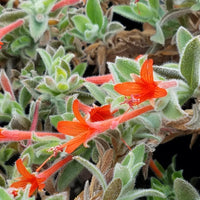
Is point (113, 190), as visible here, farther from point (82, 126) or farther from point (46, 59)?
point (46, 59)

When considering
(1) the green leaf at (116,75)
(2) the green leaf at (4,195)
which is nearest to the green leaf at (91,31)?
(1) the green leaf at (116,75)

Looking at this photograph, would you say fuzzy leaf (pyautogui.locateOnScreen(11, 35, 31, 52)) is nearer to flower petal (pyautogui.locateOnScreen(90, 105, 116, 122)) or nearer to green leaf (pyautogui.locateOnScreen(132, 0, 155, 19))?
green leaf (pyautogui.locateOnScreen(132, 0, 155, 19))

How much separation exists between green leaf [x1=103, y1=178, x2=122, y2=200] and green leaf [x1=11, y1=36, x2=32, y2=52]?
1.94ft

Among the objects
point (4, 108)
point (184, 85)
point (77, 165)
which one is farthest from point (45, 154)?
point (184, 85)

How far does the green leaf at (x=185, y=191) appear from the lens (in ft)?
2.67

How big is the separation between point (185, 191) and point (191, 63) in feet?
0.86

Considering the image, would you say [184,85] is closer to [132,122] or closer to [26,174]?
[132,122]

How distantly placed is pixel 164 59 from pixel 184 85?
484mm

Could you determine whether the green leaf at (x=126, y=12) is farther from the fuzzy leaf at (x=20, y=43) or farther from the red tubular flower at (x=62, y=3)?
the fuzzy leaf at (x=20, y=43)

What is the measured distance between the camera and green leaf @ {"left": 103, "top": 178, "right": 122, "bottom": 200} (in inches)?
27.4

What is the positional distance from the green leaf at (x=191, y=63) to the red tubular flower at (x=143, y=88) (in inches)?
1.7

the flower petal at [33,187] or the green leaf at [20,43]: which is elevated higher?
the green leaf at [20,43]

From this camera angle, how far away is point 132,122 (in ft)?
2.78

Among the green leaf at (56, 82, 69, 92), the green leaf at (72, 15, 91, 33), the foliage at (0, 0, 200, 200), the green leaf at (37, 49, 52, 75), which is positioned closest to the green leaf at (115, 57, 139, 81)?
the foliage at (0, 0, 200, 200)
